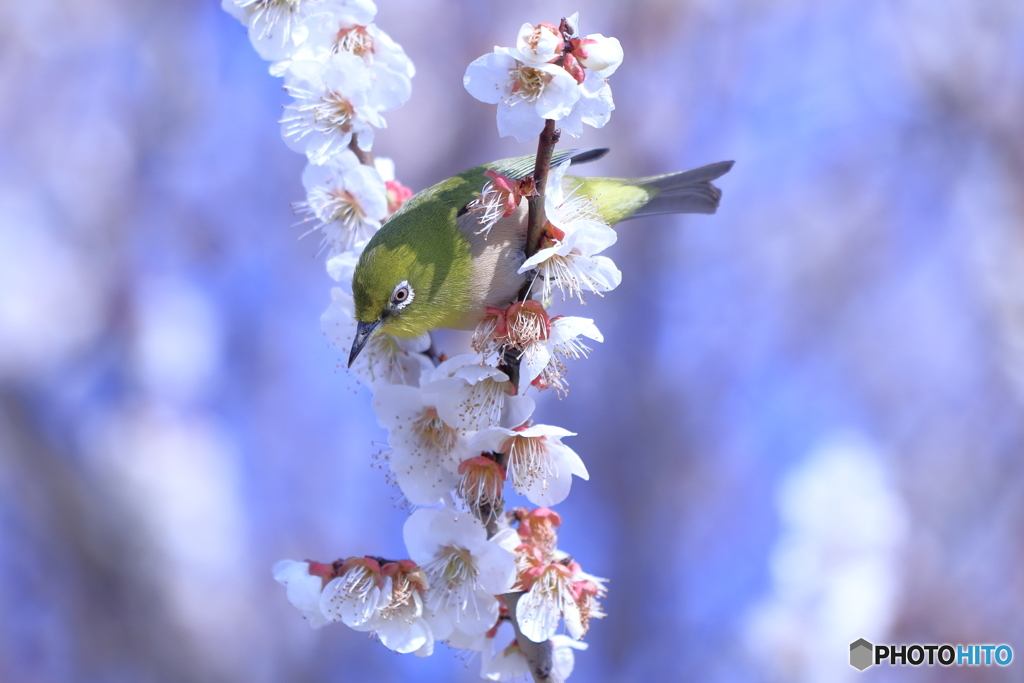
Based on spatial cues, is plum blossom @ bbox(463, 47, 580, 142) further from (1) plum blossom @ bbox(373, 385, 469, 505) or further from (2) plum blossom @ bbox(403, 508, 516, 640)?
(2) plum blossom @ bbox(403, 508, 516, 640)

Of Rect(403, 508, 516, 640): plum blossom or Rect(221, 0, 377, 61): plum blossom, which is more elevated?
Rect(221, 0, 377, 61): plum blossom

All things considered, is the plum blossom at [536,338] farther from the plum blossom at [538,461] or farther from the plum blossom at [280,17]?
the plum blossom at [280,17]

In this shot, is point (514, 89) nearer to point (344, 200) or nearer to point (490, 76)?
point (490, 76)

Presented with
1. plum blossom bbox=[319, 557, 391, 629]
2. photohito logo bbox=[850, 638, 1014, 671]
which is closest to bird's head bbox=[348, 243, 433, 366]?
plum blossom bbox=[319, 557, 391, 629]

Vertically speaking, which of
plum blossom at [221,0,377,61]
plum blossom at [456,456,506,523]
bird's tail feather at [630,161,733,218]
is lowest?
plum blossom at [456,456,506,523]

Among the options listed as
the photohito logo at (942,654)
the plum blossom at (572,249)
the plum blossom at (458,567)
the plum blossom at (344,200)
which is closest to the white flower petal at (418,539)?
the plum blossom at (458,567)

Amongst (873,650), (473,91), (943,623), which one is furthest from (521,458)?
(943,623)

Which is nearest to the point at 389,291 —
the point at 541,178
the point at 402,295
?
the point at 402,295
